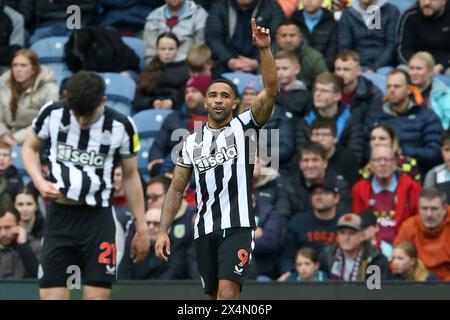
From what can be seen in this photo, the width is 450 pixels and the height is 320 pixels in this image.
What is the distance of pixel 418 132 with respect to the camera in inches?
531

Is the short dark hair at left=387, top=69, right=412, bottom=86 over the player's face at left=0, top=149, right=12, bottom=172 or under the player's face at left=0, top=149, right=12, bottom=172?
over

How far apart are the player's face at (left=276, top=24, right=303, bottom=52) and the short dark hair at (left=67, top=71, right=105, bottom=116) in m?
4.54

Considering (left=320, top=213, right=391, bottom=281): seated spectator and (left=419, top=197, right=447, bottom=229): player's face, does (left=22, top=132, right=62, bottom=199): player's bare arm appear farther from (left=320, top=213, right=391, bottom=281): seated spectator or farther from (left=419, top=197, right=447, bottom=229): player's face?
(left=419, top=197, right=447, bottom=229): player's face

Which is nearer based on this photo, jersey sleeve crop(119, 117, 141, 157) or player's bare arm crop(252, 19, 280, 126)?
player's bare arm crop(252, 19, 280, 126)

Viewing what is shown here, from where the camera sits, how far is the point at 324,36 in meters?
14.5

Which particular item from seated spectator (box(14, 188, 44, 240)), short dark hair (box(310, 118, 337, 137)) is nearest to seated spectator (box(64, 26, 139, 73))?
seated spectator (box(14, 188, 44, 240))

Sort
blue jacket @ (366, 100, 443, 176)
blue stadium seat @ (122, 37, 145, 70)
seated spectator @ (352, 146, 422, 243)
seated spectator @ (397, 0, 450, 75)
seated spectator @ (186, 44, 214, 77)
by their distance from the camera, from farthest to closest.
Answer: blue stadium seat @ (122, 37, 145, 70), seated spectator @ (397, 0, 450, 75), seated spectator @ (186, 44, 214, 77), blue jacket @ (366, 100, 443, 176), seated spectator @ (352, 146, 422, 243)

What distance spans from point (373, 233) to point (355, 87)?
1.99m

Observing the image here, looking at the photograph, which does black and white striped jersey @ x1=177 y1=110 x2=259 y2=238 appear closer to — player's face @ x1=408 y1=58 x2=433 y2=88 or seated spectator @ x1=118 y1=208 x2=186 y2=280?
seated spectator @ x1=118 y1=208 x2=186 y2=280

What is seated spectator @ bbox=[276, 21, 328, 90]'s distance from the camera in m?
14.2

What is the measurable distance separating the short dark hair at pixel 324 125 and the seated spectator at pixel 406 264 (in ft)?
5.16

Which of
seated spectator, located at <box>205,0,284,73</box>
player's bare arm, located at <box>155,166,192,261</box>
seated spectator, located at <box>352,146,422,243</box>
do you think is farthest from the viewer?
seated spectator, located at <box>205,0,284,73</box>

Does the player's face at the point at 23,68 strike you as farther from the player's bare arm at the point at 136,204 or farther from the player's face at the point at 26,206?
the player's bare arm at the point at 136,204

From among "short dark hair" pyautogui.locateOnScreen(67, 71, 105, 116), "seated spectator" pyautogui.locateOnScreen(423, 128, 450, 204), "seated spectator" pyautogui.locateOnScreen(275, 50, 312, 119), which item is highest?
"seated spectator" pyautogui.locateOnScreen(275, 50, 312, 119)
